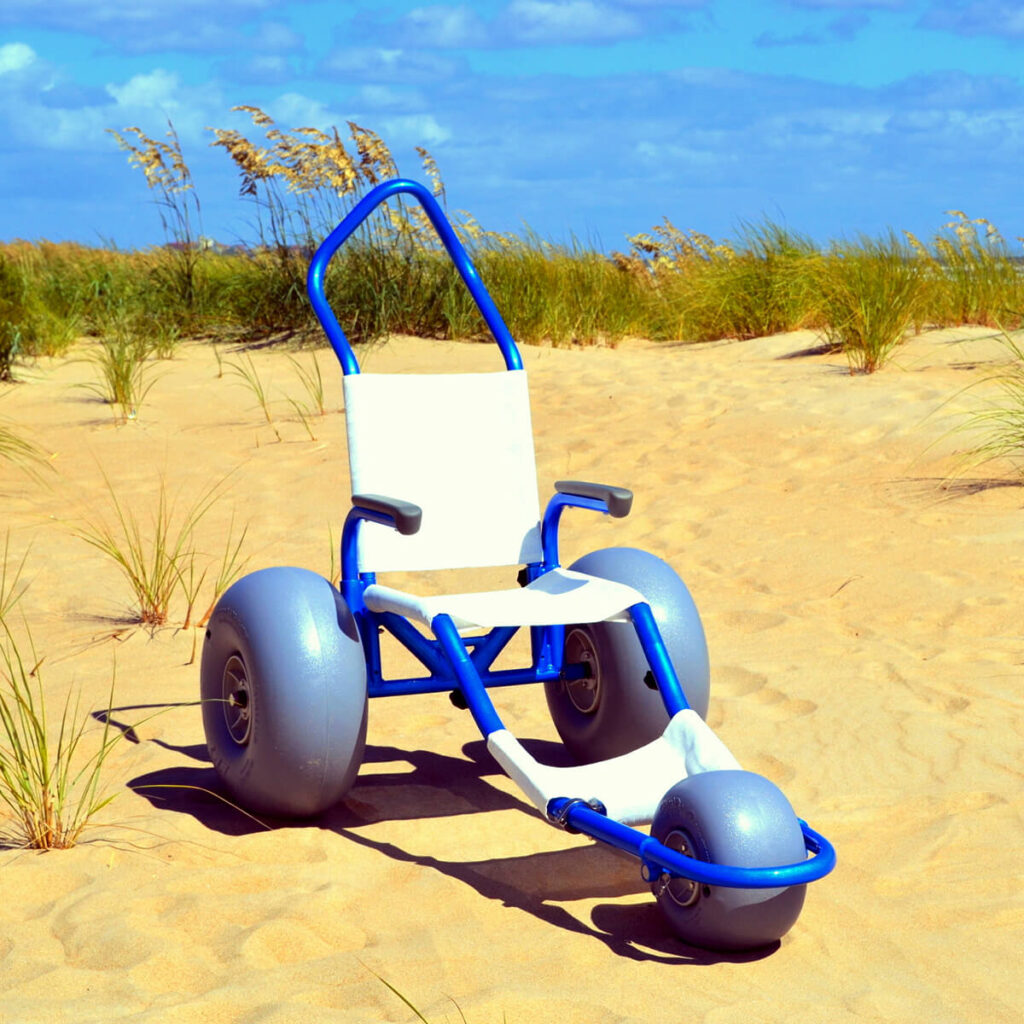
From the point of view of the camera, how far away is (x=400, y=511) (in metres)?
3.06

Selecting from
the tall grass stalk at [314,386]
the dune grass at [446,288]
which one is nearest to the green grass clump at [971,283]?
the dune grass at [446,288]

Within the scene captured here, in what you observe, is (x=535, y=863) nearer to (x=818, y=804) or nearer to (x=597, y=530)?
(x=818, y=804)

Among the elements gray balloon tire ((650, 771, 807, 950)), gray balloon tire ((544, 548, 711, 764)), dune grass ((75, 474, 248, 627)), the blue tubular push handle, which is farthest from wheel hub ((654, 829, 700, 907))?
dune grass ((75, 474, 248, 627))

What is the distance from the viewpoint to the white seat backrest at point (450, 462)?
3.67 metres

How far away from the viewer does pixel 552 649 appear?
11.5 feet

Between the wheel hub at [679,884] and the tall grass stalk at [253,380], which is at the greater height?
the tall grass stalk at [253,380]

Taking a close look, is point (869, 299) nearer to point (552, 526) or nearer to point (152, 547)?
point (152, 547)

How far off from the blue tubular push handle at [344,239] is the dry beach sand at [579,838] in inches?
44.6

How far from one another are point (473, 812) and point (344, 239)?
5.71ft

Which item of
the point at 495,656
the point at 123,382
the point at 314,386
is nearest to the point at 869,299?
the point at 314,386

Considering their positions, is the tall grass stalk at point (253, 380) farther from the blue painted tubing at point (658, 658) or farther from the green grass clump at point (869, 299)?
the blue painted tubing at point (658, 658)

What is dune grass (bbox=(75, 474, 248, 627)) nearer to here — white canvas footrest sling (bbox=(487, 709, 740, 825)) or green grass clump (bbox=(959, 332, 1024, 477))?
white canvas footrest sling (bbox=(487, 709, 740, 825))

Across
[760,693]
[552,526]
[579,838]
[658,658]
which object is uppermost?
[552,526]

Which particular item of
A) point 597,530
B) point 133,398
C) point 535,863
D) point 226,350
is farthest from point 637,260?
point 535,863
